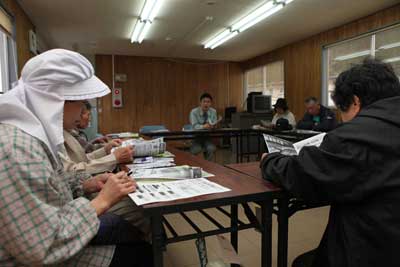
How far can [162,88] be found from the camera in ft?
25.1

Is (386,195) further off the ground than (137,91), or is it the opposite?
(137,91)

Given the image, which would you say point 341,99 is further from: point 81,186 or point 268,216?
point 81,186

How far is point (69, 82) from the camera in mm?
852

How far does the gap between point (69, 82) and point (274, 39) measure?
557cm

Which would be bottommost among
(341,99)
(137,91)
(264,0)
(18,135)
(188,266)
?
(188,266)

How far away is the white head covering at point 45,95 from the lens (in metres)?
0.70

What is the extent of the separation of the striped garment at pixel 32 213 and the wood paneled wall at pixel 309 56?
16.2 feet

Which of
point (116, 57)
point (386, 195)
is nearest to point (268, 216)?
point (386, 195)

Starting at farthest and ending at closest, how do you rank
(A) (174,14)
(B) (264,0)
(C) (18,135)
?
(A) (174,14)
(B) (264,0)
(C) (18,135)

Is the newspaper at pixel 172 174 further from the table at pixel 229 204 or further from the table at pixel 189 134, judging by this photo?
the table at pixel 189 134

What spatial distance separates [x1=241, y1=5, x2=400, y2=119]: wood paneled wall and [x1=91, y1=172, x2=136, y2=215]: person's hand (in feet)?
15.5

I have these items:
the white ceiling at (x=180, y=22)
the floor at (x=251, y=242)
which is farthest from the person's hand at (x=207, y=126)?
the floor at (x=251, y=242)

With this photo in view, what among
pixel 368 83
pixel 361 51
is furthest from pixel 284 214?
pixel 361 51

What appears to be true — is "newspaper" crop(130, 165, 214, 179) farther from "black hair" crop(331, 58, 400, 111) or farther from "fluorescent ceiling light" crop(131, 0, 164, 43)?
"fluorescent ceiling light" crop(131, 0, 164, 43)
